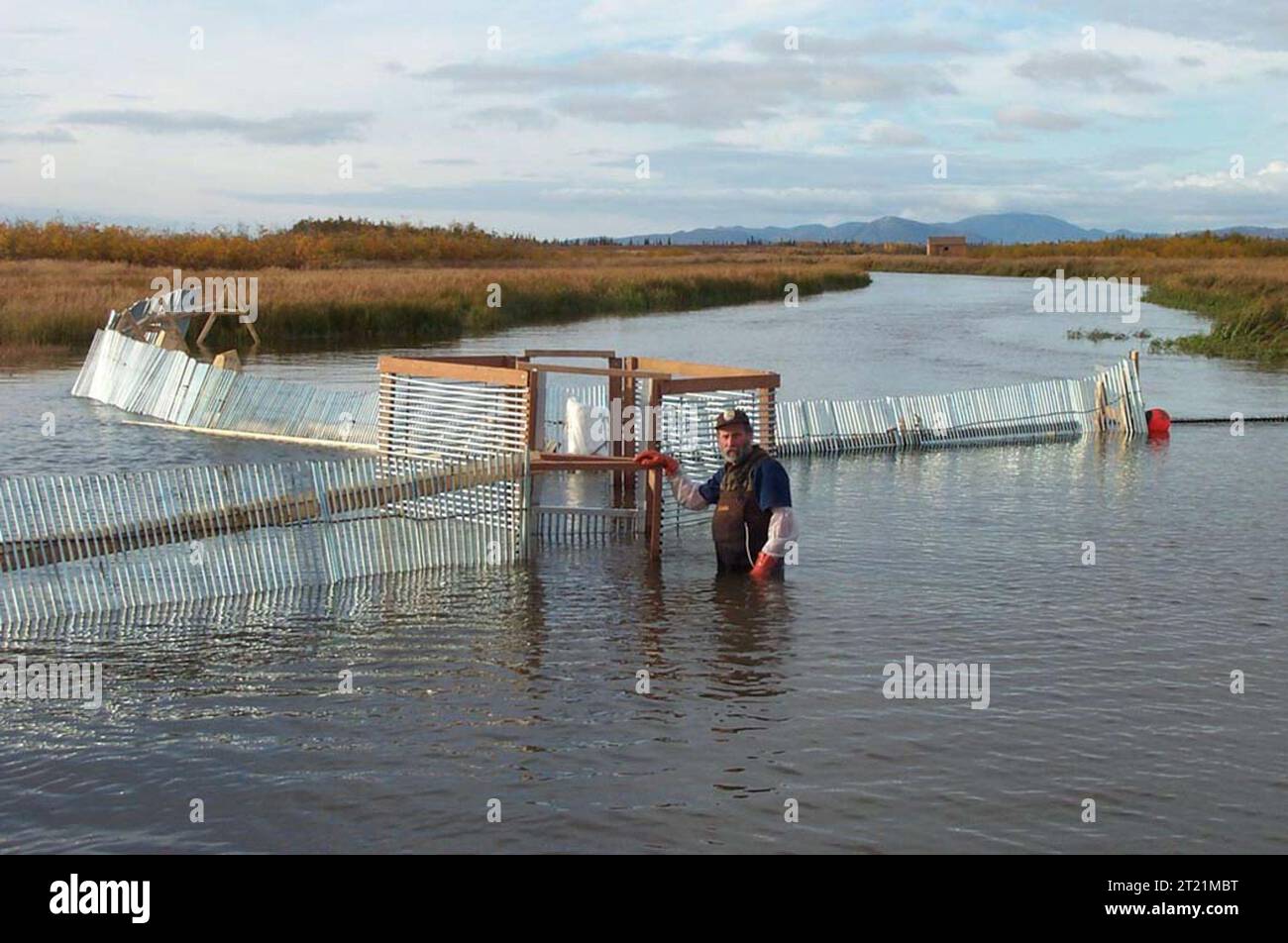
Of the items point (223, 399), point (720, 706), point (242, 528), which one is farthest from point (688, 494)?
point (223, 399)

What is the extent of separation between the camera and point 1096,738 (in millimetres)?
10680

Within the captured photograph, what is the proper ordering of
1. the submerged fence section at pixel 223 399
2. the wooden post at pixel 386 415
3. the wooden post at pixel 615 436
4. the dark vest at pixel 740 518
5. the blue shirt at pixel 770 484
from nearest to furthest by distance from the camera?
the blue shirt at pixel 770 484 < the dark vest at pixel 740 518 < the wooden post at pixel 386 415 < the wooden post at pixel 615 436 < the submerged fence section at pixel 223 399

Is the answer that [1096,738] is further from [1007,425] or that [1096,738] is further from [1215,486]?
[1007,425]

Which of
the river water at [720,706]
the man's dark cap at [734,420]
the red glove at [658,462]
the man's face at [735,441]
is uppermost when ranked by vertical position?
the man's dark cap at [734,420]

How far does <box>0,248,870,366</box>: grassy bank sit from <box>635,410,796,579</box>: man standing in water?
28851mm

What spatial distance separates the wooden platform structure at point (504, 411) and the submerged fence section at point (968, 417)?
7456 mm

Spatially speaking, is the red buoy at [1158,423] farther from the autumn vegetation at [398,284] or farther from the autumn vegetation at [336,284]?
the autumn vegetation at [336,284]

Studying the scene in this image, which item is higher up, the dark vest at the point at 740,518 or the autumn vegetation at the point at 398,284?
the autumn vegetation at the point at 398,284

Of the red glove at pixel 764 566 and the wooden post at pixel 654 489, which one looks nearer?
the red glove at pixel 764 566

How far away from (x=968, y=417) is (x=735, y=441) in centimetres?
1408

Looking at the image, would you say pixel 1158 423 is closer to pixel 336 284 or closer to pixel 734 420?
pixel 734 420

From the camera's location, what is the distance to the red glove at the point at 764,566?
14422 mm

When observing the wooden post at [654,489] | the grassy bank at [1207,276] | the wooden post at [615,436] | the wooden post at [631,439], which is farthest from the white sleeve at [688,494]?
the grassy bank at [1207,276]
